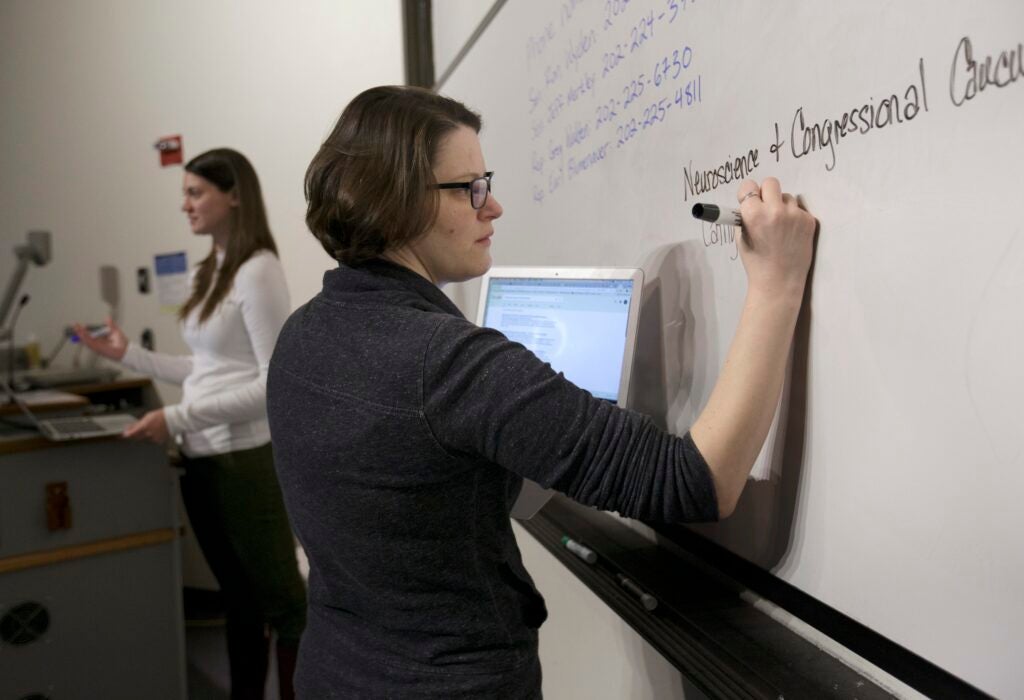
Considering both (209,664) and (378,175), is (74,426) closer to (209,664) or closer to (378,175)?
(209,664)

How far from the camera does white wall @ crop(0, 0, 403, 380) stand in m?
2.53

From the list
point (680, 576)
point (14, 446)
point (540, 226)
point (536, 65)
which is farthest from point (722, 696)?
point (14, 446)

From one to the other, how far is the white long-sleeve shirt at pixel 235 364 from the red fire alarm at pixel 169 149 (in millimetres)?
1279

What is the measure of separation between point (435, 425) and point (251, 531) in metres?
1.24

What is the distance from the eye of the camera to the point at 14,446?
166cm

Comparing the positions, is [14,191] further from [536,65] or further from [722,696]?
[722,696]

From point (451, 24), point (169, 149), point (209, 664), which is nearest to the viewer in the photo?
point (451, 24)

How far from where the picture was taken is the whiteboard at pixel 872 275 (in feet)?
1.66

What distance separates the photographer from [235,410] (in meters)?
1.59

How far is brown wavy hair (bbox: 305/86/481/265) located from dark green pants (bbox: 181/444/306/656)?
1.11m

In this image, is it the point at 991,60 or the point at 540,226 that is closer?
the point at 991,60

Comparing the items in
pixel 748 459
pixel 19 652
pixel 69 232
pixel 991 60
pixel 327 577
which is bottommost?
pixel 19 652

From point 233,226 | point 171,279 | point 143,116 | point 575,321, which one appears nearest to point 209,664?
point 171,279

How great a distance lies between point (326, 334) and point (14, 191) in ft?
9.13
